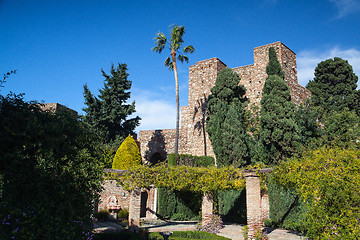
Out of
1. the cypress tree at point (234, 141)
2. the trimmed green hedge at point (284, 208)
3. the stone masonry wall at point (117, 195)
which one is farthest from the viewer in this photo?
the stone masonry wall at point (117, 195)

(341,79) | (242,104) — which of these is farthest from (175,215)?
(341,79)

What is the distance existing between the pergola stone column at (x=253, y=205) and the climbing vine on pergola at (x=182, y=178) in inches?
31.6

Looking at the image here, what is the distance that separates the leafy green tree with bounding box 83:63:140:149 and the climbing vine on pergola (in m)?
9.20

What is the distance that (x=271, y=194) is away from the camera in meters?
14.6

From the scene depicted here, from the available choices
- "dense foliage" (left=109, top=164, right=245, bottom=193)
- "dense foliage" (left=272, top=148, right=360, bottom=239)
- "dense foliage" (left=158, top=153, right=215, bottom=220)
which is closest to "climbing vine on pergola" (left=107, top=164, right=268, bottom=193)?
→ "dense foliage" (left=109, top=164, right=245, bottom=193)

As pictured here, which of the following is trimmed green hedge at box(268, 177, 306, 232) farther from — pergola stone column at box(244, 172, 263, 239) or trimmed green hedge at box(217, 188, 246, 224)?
pergola stone column at box(244, 172, 263, 239)

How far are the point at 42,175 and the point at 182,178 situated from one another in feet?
22.9

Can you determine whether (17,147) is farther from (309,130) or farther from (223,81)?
(309,130)

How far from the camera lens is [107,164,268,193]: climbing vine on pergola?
11.3 metres

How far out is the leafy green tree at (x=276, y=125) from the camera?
14289 mm

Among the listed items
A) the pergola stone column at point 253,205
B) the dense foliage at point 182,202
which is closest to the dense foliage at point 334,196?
the pergola stone column at point 253,205

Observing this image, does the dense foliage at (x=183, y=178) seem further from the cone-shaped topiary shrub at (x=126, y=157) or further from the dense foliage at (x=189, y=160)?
the cone-shaped topiary shrub at (x=126, y=157)

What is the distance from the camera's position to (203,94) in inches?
749

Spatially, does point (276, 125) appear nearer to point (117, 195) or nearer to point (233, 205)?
point (233, 205)
